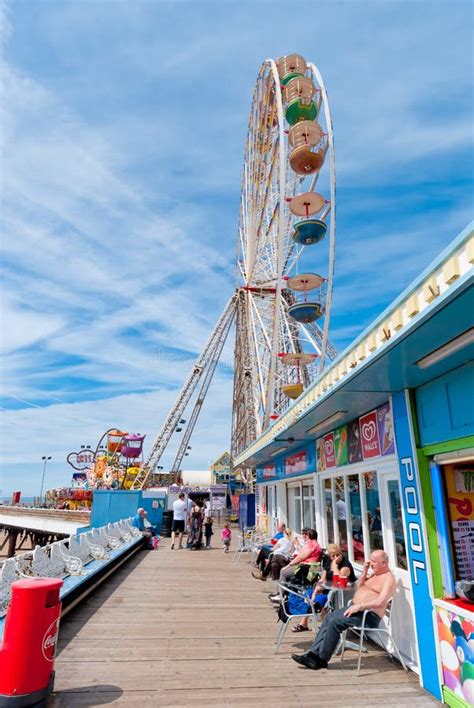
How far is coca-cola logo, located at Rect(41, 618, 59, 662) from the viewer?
2.90m

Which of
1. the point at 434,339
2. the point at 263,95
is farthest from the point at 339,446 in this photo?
the point at 263,95

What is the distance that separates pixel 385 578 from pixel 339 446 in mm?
2351

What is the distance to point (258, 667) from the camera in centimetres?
382

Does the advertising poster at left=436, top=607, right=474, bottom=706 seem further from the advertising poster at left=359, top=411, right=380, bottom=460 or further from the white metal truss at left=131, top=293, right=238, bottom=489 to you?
the white metal truss at left=131, top=293, right=238, bottom=489

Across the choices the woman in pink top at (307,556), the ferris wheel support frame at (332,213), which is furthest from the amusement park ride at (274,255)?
the woman in pink top at (307,556)

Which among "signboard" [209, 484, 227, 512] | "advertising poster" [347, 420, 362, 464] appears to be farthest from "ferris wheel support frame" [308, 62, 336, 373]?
"signboard" [209, 484, 227, 512]

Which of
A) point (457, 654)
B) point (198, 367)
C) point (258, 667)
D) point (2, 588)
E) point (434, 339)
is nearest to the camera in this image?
point (434, 339)

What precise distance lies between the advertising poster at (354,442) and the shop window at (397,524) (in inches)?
29.5

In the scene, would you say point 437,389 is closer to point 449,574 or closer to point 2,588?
point 449,574

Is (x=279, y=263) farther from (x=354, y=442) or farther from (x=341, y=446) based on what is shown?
(x=354, y=442)

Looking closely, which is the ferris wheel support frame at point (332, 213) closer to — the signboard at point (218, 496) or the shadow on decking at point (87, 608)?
the shadow on decking at point (87, 608)

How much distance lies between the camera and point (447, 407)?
3.53 metres

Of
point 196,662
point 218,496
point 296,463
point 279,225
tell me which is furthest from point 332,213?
point 218,496

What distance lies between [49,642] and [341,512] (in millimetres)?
4368
